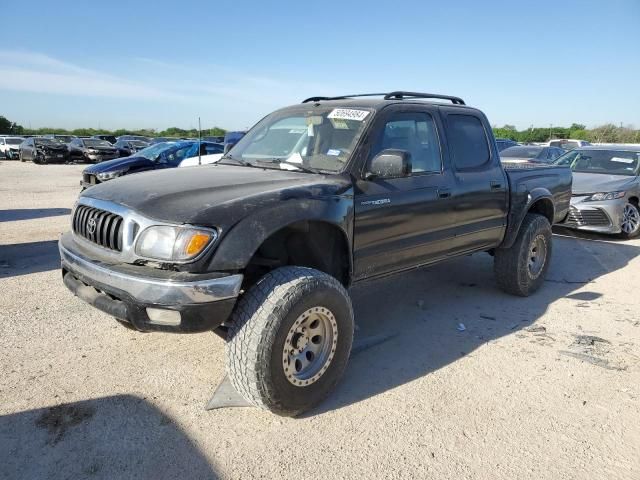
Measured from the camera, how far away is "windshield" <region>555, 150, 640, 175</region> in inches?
366

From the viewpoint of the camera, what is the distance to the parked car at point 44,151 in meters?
26.8

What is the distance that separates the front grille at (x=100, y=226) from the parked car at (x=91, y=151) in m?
24.6

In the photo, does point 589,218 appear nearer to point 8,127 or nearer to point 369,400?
point 369,400

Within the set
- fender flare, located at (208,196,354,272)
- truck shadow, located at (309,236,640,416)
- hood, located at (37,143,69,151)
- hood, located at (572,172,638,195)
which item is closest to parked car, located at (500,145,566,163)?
hood, located at (572,172,638,195)

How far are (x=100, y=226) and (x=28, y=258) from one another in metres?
4.08

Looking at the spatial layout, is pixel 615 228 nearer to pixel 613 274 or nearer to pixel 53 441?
pixel 613 274

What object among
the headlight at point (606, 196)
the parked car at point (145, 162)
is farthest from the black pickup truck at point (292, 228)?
the parked car at point (145, 162)

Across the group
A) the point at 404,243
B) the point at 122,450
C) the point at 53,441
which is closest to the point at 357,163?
the point at 404,243

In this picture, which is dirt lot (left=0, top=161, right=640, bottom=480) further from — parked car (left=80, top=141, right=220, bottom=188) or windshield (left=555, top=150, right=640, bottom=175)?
parked car (left=80, top=141, right=220, bottom=188)

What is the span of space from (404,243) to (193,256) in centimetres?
181

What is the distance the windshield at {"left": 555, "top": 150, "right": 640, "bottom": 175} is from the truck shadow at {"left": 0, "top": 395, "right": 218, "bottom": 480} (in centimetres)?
921

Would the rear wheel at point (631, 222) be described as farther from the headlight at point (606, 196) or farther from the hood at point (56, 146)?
the hood at point (56, 146)

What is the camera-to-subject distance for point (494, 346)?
4039mm

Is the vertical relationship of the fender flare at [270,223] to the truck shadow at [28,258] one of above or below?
above
